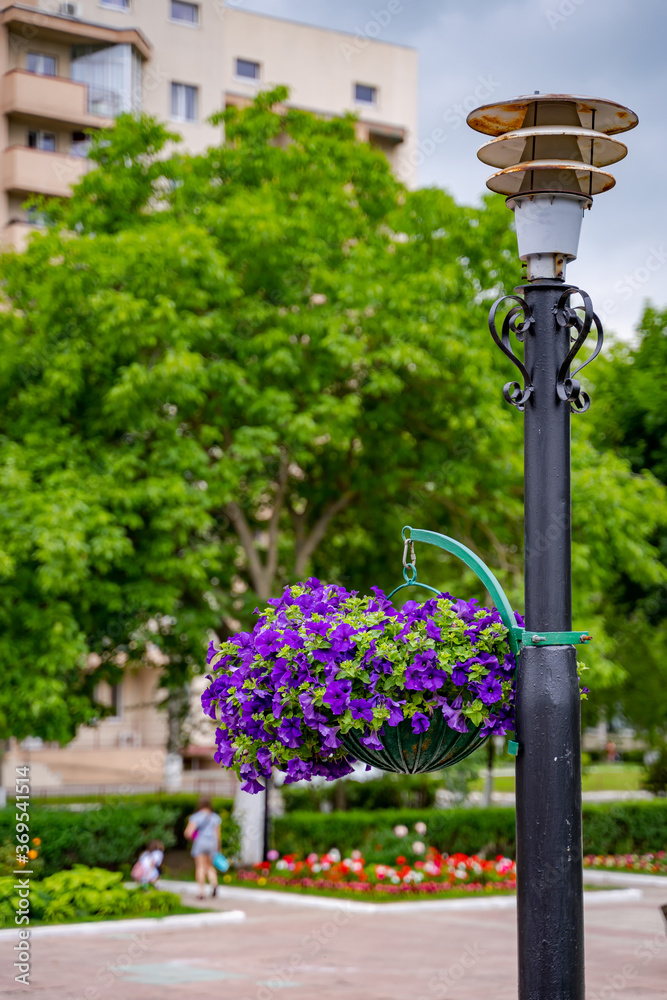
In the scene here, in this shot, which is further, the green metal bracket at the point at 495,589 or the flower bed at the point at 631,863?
the flower bed at the point at 631,863

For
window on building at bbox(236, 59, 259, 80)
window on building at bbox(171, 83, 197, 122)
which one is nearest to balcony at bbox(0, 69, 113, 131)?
window on building at bbox(171, 83, 197, 122)

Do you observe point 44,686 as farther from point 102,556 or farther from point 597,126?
point 597,126

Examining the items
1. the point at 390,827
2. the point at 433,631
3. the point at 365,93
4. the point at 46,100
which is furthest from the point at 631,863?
the point at 365,93

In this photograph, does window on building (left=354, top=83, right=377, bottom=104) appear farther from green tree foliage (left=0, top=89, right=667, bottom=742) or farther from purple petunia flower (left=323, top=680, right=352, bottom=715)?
purple petunia flower (left=323, top=680, right=352, bottom=715)

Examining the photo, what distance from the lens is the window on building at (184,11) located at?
128 feet

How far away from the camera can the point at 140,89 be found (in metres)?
37.8

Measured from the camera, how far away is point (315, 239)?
17656mm

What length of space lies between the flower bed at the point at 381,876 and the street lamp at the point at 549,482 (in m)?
13.6

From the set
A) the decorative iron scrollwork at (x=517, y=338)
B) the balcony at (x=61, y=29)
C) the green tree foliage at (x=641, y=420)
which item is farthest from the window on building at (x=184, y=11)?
the decorative iron scrollwork at (x=517, y=338)

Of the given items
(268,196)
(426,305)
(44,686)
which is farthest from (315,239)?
(44,686)

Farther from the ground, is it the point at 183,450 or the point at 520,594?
the point at 183,450

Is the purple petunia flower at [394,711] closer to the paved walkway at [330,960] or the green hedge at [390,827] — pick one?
the paved walkway at [330,960]

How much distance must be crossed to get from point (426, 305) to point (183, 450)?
12.9 ft

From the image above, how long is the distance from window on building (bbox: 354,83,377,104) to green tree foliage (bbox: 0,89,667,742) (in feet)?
84.1
